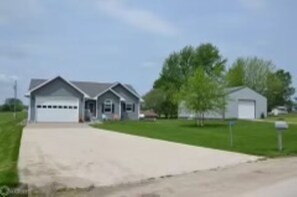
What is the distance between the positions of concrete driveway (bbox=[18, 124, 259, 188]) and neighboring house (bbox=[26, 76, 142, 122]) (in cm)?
2733

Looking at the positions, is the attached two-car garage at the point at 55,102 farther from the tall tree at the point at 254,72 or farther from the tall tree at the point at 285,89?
the tall tree at the point at 285,89

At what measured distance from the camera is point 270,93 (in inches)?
3410

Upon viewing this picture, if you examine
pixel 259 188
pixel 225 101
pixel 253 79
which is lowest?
pixel 259 188

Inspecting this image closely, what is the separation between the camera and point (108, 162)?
15859 millimetres

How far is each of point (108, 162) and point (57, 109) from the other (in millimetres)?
34853

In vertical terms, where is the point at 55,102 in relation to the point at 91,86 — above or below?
below

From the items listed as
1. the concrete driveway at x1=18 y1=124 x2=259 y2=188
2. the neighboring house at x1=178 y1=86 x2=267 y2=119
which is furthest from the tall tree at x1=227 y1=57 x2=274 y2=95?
the concrete driveway at x1=18 y1=124 x2=259 y2=188

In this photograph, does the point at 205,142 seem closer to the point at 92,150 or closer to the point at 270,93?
the point at 92,150

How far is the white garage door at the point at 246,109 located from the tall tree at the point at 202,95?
16960 millimetres

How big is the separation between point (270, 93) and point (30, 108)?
5057 centimetres

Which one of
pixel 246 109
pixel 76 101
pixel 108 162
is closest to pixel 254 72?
pixel 246 109

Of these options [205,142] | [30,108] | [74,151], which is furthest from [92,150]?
[30,108]

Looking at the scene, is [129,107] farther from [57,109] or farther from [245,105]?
[245,105]

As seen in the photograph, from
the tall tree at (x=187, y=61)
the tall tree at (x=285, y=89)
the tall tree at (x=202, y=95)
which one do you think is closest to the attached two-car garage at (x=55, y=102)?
the tall tree at (x=202, y=95)
